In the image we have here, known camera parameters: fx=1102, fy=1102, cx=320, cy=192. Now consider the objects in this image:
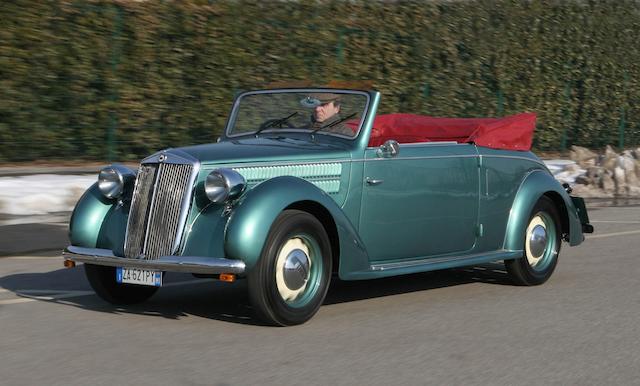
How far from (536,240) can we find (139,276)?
367 centimetres

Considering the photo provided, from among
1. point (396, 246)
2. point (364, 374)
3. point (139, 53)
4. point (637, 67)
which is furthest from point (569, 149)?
point (364, 374)

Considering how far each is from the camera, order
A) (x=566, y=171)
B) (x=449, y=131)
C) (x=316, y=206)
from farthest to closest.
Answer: (x=566, y=171)
(x=449, y=131)
(x=316, y=206)

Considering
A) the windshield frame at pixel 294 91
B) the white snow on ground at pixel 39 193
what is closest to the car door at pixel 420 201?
the windshield frame at pixel 294 91

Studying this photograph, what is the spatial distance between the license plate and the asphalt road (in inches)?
10.7

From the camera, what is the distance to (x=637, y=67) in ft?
80.8

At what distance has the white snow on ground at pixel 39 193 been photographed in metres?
12.2

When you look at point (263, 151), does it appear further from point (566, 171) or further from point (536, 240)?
point (566, 171)

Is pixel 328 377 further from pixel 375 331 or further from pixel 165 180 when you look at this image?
pixel 165 180

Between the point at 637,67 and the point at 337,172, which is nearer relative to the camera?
the point at 337,172

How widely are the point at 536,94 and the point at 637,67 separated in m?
4.09

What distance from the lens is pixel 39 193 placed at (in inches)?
492

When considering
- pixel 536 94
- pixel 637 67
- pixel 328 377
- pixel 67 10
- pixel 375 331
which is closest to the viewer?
pixel 328 377

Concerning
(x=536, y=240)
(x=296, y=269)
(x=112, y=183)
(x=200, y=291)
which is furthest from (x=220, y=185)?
A: (x=536, y=240)

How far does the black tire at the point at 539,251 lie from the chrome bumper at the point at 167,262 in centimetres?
316
